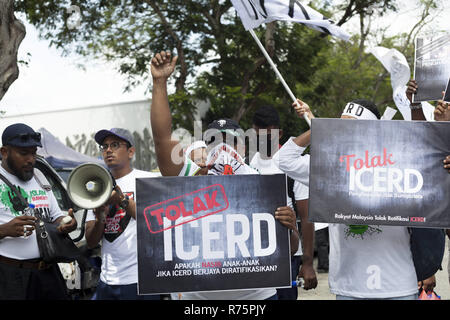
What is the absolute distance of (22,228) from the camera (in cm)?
414

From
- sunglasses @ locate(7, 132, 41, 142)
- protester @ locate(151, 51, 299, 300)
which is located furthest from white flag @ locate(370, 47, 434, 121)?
sunglasses @ locate(7, 132, 41, 142)

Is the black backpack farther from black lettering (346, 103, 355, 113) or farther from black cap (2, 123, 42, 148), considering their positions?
black cap (2, 123, 42, 148)

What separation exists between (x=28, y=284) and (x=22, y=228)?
44 centimetres

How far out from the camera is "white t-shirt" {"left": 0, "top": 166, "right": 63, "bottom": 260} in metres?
4.27

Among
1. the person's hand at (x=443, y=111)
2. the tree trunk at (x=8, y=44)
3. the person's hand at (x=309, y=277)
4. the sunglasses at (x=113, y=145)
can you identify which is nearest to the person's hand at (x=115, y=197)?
the sunglasses at (x=113, y=145)

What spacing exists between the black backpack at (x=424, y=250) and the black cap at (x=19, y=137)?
2.69m

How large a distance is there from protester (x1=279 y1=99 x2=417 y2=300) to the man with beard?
76.1 inches

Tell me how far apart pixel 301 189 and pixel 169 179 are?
1.65 meters

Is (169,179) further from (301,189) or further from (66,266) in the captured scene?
(66,266)

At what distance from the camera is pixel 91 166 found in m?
3.74

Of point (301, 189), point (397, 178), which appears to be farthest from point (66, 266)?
point (397, 178)

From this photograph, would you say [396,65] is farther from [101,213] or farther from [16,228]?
[16,228]

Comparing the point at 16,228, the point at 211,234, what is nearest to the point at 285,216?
the point at 211,234

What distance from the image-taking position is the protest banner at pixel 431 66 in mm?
5264
